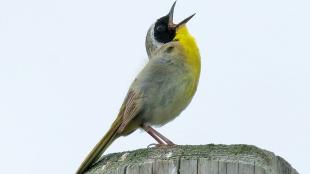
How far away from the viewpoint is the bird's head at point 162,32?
8805mm

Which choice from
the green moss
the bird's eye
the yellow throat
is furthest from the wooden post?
the bird's eye

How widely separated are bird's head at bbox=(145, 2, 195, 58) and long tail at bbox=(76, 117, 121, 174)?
172 cm

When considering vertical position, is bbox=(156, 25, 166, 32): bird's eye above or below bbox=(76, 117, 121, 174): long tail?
above

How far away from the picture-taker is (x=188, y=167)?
3.95 metres

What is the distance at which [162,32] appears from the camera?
9.02 metres

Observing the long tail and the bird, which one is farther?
the bird

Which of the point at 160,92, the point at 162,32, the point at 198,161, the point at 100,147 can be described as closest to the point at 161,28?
the point at 162,32

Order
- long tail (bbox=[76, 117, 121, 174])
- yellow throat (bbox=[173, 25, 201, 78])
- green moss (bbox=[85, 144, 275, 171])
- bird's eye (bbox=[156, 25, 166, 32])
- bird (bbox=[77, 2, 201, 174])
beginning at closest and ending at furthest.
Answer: green moss (bbox=[85, 144, 275, 171])
long tail (bbox=[76, 117, 121, 174])
bird (bbox=[77, 2, 201, 174])
yellow throat (bbox=[173, 25, 201, 78])
bird's eye (bbox=[156, 25, 166, 32])

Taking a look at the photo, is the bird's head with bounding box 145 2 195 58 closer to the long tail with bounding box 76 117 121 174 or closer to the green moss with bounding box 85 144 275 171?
the long tail with bounding box 76 117 121 174

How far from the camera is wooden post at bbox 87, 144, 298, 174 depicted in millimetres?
3938

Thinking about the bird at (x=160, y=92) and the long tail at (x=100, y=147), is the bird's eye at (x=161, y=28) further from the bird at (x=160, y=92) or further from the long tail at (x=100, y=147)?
the long tail at (x=100, y=147)

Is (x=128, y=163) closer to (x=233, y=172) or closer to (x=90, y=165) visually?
(x=233, y=172)

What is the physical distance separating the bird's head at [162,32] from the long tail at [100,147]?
5.64ft

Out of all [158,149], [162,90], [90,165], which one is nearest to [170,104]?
[162,90]
